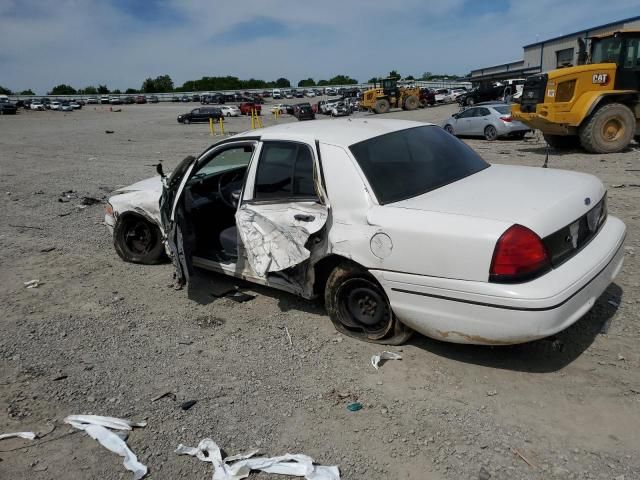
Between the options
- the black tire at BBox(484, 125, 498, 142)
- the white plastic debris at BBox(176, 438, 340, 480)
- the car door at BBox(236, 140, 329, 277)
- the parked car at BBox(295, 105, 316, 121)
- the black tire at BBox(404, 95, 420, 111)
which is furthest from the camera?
the black tire at BBox(404, 95, 420, 111)

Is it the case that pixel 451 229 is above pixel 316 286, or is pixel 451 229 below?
above

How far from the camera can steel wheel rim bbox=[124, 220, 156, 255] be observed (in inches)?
226

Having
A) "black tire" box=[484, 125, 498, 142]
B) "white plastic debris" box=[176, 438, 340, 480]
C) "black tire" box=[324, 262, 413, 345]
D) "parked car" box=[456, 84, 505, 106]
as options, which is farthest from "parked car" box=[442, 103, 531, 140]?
"parked car" box=[456, 84, 505, 106]

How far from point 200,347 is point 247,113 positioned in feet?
153

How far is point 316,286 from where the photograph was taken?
404 cm

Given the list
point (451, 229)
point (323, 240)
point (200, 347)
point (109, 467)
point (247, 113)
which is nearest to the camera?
point (109, 467)

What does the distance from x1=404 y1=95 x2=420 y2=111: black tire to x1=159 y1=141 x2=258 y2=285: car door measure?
3584 centimetres

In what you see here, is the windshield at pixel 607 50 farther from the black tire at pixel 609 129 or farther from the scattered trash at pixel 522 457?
the scattered trash at pixel 522 457

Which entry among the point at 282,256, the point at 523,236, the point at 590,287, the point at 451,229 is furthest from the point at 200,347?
the point at 590,287

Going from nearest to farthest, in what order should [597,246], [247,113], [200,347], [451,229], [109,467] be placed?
[109,467] → [451,229] → [597,246] → [200,347] → [247,113]

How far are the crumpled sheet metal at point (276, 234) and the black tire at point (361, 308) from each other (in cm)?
32

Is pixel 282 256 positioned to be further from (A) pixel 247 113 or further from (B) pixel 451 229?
(A) pixel 247 113

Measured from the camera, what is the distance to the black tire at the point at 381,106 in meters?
36.2

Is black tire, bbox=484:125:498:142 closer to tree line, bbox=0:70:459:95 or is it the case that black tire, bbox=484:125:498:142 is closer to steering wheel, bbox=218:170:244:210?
steering wheel, bbox=218:170:244:210
